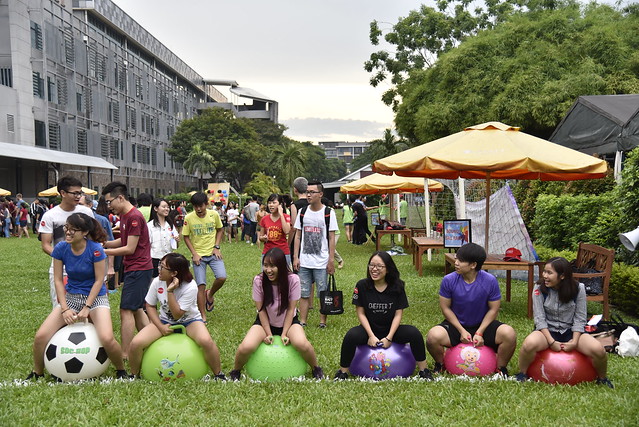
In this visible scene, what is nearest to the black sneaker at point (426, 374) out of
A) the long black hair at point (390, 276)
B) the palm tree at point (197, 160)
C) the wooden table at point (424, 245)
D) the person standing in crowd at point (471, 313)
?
the person standing in crowd at point (471, 313)

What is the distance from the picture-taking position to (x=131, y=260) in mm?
6078

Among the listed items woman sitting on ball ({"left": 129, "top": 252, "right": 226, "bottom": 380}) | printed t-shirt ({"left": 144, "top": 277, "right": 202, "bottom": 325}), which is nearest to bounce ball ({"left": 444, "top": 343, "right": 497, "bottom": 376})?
woman sitting on ball ({"left": 129, "top": 252, "right": 226, "bottom": 380})

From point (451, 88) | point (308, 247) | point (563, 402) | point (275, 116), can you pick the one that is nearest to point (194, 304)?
point (308, 247)

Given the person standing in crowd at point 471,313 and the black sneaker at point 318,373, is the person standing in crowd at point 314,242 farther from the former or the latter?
the person standing in crowd at point 471,313

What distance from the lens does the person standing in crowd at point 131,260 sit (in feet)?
19.5

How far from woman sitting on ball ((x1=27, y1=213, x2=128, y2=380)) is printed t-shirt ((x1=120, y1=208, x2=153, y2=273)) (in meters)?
0.60

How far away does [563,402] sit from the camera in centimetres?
462

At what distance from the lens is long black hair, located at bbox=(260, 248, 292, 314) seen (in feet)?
17.8

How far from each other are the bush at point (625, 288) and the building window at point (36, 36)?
35950mm

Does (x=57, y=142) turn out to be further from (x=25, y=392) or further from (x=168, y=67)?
(x=25, y=392)

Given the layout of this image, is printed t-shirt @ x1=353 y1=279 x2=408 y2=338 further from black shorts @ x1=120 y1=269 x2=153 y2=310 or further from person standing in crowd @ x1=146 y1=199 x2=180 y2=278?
person standing in crowd @ x1=146 y1=199 x2=180 y2=278

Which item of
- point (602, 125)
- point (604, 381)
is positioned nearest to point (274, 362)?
point (604, 381)

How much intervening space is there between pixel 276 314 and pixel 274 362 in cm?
47

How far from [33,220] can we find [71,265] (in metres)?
26.6
